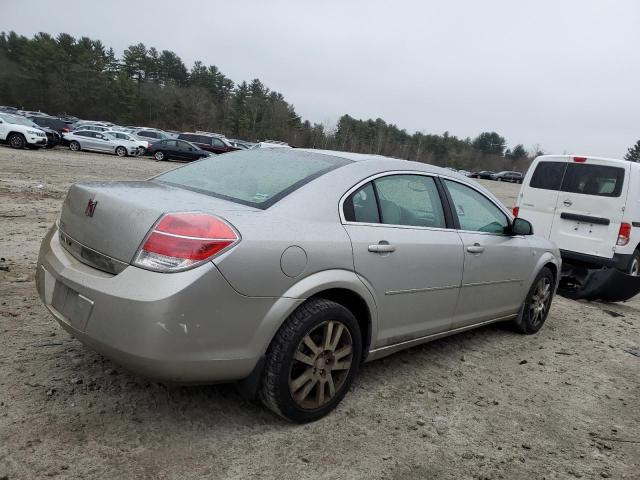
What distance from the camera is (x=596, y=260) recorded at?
22.8 feet

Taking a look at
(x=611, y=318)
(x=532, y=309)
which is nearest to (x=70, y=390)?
(x=532, y=309)

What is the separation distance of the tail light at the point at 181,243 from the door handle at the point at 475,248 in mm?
2058

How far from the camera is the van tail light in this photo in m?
6.76

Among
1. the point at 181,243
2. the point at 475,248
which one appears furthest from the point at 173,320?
the point at 475,248

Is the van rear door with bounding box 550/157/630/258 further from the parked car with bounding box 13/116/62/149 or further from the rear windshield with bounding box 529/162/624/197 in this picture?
the parked car with bounding box 13/116/62/149

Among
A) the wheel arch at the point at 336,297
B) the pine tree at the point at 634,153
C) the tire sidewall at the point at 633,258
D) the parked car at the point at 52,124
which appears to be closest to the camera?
the wheel arch at the point at 336,297

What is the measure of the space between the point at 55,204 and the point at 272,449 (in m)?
8.18

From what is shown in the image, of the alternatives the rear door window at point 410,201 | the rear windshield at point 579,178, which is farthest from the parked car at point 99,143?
the rear door window at point 410,201

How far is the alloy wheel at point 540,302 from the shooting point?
5.07 m

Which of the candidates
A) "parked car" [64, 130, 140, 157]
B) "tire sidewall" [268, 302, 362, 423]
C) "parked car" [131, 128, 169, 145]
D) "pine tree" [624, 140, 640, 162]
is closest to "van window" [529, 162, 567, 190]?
"tire sidewall" [268, 302, 362, 423]

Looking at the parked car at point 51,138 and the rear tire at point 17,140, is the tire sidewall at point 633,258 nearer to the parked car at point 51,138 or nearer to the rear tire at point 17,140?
the rear tire at point 17,140

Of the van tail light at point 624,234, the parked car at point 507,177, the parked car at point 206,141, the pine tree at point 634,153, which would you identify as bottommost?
the van tail light at point 624,234

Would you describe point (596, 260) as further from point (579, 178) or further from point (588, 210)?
point (579, 178)

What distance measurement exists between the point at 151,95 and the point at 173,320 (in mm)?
83443
